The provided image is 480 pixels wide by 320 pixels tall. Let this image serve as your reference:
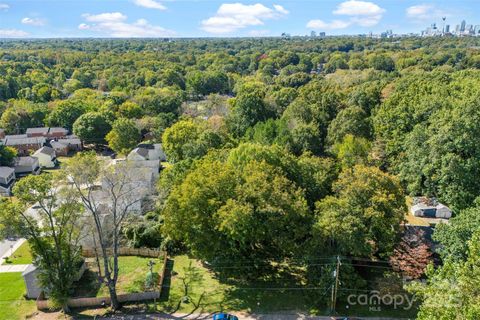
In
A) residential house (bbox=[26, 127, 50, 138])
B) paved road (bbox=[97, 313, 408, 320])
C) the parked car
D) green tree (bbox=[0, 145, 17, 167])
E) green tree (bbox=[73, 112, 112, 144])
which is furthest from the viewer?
residential house (bbox=[26, 127, 50, 138])

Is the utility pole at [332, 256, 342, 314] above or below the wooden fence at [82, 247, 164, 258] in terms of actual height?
above

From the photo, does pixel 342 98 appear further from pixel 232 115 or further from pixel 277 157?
pixel 277 157

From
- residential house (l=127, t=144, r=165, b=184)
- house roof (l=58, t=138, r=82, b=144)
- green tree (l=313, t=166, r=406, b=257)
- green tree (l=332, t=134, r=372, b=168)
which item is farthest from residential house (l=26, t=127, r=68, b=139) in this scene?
green tree (l=313, t=166, r=406, b=257)

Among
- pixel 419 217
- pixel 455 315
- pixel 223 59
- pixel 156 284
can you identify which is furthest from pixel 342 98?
pixel 223 59

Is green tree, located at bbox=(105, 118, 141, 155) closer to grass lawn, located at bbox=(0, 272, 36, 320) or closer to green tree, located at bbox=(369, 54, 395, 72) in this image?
grass lawn, located at bbox=(0, 272, 36, 320)

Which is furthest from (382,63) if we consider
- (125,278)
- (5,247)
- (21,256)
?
(5,247)

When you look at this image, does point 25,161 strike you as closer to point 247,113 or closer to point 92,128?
point 92,128
